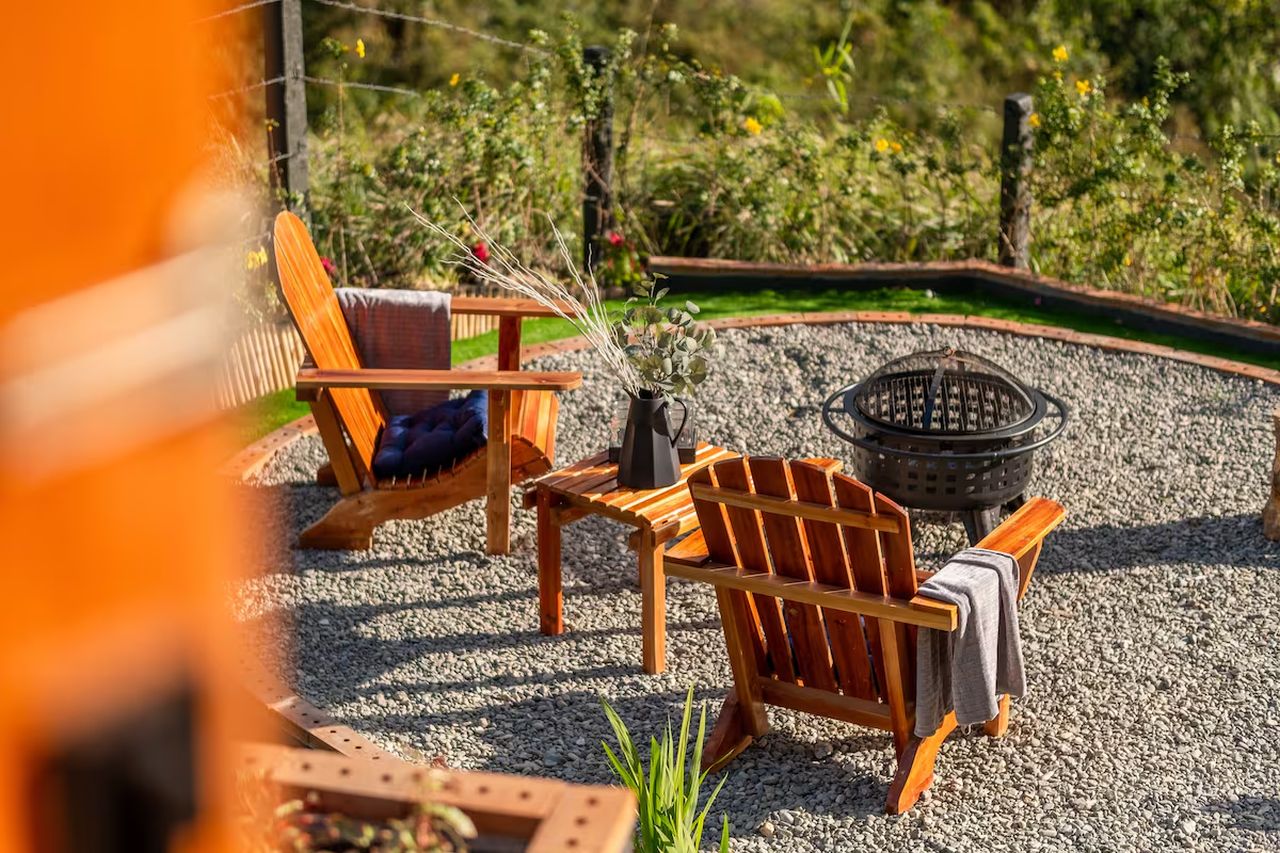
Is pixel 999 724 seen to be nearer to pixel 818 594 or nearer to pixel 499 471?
pixel 818 594

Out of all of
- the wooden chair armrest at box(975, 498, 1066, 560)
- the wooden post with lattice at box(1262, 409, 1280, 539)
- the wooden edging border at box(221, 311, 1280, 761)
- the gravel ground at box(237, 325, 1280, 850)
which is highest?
the wooden chair armrest at box(975, 498, 1066, 560)

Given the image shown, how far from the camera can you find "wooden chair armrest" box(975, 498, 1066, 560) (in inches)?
134

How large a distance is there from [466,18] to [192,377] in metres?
16.8

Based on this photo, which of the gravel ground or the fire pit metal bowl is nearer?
the gravel ground

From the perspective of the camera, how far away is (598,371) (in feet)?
21.0

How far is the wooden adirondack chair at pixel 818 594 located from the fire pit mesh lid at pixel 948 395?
853mm

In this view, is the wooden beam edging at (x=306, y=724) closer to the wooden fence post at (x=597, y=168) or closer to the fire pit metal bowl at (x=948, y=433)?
the fire pit metal bowl at (x=948, y=433)

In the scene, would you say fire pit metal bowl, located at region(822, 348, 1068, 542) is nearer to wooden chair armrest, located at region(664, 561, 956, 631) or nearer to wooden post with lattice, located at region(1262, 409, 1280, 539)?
wooden post with lattice, located at region(1262, 409, 1280, 539)

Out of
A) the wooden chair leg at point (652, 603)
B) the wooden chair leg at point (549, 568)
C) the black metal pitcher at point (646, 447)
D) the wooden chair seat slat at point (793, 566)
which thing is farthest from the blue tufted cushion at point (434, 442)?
the wooden chair seat slat at point (793, 566)

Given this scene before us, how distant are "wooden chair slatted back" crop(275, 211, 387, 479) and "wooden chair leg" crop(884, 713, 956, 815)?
6.89 feet

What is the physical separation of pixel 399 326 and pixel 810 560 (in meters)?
2.16

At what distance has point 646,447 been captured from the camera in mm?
4059

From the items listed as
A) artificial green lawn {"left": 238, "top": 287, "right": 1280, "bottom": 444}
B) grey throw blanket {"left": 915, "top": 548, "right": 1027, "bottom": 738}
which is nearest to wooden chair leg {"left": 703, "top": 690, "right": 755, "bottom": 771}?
grey throw blanket {"left": 915, "top": 548, "right": 1027, "bottom": 738}

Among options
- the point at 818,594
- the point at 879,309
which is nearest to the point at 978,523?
the point at 818,594
